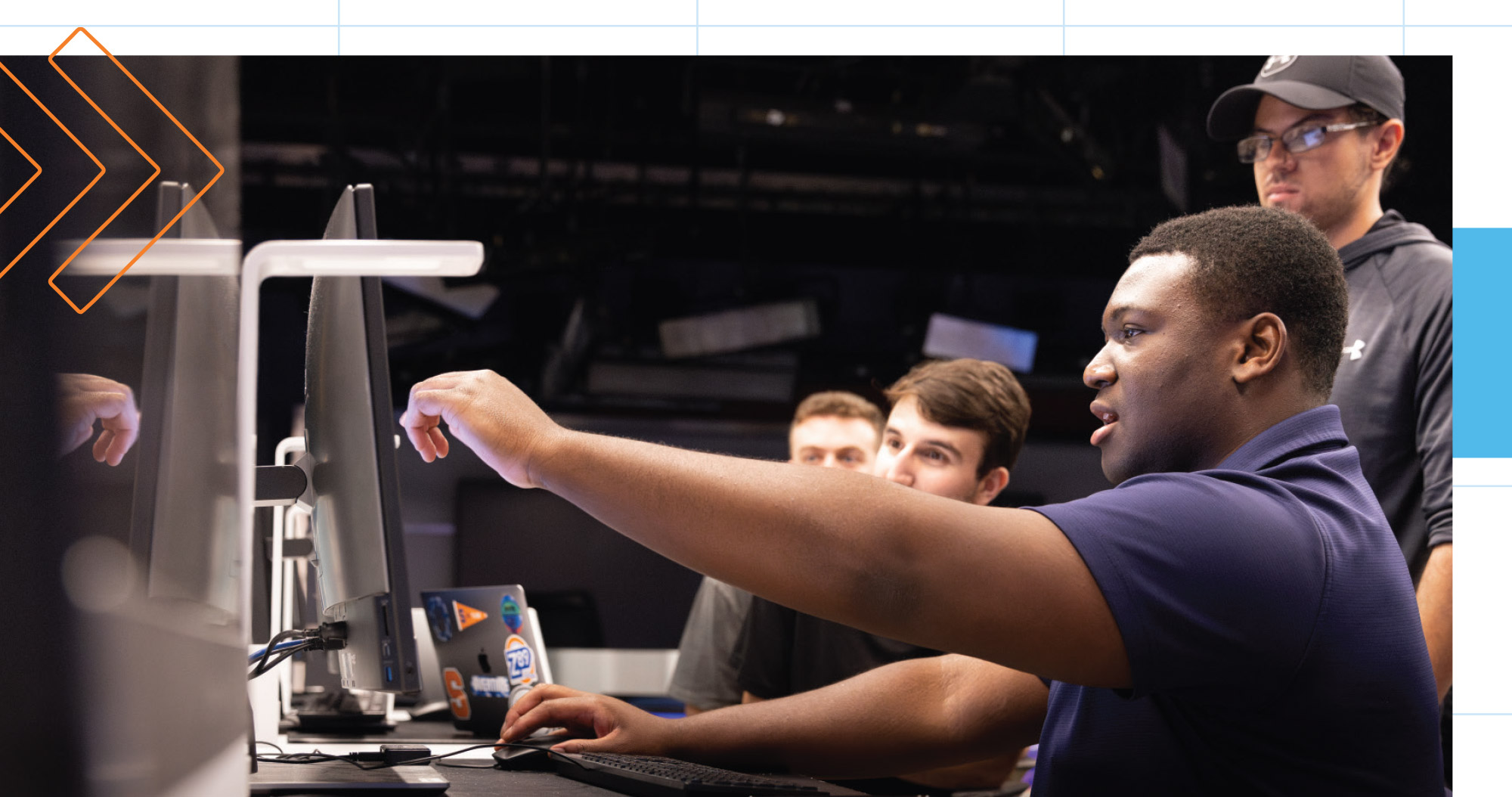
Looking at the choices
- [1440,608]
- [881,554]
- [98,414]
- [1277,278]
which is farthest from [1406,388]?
[98,414]

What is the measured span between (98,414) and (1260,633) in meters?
0.93

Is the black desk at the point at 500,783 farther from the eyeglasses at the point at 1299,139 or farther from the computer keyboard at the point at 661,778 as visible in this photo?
the eyeglasses at the point at 1299,139

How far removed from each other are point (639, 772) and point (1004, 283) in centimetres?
588

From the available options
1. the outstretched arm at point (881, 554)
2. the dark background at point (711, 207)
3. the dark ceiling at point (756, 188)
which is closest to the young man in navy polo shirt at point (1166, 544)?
the outstretched arm at point (881, 554)

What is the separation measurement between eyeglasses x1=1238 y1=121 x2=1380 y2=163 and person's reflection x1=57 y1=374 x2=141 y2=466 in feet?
5.60

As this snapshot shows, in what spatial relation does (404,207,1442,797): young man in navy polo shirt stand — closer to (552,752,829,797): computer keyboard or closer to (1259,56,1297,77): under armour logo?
(552,752,829,797): computer keyboard

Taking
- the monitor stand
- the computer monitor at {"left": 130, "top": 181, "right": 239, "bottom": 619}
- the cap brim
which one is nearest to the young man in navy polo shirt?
the computer monitor at {"left": 130, "top": 181, "right": 239, "bottom": 619}

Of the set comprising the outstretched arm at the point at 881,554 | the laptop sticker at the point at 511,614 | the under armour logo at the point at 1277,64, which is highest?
the under armour logo at the point at 1277,64

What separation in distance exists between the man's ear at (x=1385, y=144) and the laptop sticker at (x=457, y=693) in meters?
1.80

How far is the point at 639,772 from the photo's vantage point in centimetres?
108

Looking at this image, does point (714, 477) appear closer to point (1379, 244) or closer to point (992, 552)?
point (992, 552)

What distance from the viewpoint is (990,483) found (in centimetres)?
212

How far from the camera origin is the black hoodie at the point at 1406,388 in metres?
1.65

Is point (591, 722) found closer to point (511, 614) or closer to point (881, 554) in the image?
point (511, 614)
